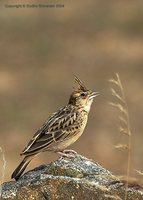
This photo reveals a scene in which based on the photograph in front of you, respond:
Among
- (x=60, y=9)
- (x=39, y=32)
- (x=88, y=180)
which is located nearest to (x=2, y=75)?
(x=39, y=32)

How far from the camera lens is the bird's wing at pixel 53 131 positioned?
938 cm

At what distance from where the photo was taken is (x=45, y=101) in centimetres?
2659

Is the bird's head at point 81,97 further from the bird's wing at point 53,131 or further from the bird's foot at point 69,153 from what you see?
the bird's foot at point 69,153

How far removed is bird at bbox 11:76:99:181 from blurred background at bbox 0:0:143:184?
727 cm

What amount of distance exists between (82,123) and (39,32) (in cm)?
2674

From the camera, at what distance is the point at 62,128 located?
9.88 m

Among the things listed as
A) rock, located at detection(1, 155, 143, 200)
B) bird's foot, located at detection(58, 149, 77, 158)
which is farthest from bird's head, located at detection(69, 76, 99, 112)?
rock, located at detection(1, 155, 143, 200)

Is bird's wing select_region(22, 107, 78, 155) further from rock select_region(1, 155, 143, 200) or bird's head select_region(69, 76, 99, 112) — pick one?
rock select_region(1, 155, 143, 200)

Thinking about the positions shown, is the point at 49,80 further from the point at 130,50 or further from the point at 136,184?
the point at 136,184

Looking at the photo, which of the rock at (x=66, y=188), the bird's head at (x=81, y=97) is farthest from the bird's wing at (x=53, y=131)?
the rock at (x=66, y=188)

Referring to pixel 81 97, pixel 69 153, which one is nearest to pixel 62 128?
pixel 81 97

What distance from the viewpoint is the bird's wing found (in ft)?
30.8

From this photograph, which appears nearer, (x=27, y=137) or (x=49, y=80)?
(x=27, y=137)

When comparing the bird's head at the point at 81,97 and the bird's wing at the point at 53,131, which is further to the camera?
the bird's head at the point at 81,97
